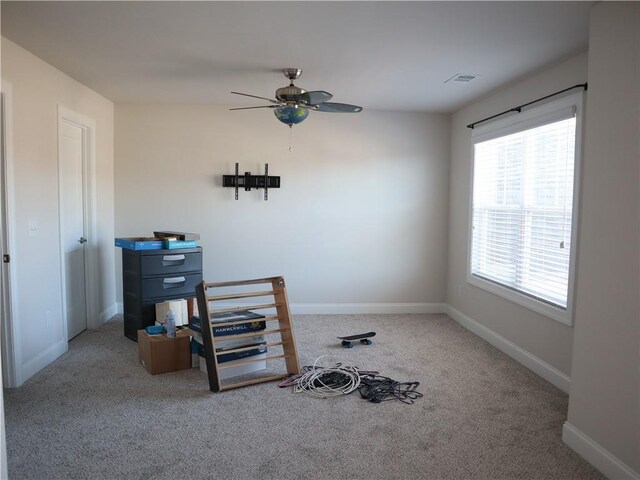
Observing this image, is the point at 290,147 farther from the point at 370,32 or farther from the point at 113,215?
the point at 370,32

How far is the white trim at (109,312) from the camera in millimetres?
4986

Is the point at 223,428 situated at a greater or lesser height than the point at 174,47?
lesser

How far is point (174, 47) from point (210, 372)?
2314 mm

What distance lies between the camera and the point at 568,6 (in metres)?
2.50

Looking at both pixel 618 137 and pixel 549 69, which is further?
pixel 549 69

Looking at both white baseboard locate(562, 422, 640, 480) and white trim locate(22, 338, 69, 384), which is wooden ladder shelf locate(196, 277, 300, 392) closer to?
white trim locate(22, 338, 69, 384)

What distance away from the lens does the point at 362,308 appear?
562 centimetres

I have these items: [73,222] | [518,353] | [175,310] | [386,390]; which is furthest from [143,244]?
[518,353]

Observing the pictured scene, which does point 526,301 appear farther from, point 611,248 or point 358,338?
point 611,248

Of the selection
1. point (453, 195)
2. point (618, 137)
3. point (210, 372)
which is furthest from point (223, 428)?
point (453, 195)

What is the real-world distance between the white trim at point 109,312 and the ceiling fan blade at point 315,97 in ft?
10.6

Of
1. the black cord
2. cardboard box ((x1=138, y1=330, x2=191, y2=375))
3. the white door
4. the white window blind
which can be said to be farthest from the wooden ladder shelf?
the white window blind

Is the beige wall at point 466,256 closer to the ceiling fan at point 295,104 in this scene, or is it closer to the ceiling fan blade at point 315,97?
the ceiling fan at point 295,104

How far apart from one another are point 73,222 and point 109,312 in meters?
1.22
